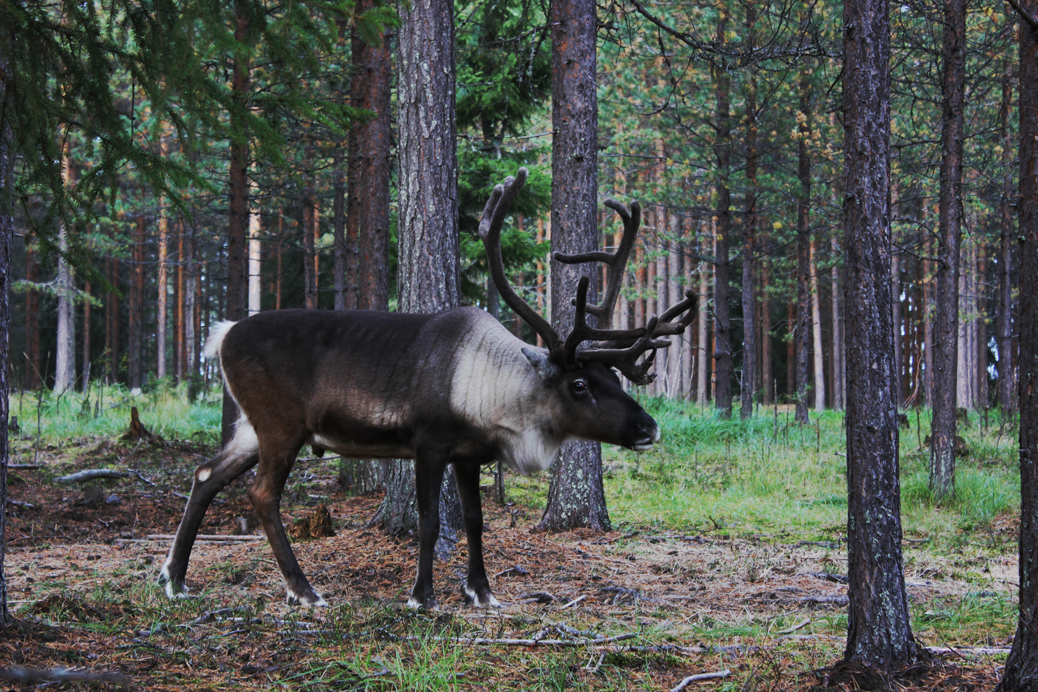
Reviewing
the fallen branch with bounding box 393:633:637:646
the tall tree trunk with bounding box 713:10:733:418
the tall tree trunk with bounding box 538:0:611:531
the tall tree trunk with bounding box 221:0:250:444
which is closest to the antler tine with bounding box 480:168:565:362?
the fallen branch with bounding box 393:633:637:646

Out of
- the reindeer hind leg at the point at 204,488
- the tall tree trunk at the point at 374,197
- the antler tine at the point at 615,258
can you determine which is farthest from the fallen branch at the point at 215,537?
the antler tine at the point at 615,258

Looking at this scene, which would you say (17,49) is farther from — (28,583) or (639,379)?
(639,379)

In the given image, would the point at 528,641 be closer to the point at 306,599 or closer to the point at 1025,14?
the point at 306,599

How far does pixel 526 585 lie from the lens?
19.5 ft

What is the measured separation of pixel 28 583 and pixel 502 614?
346 centimetres

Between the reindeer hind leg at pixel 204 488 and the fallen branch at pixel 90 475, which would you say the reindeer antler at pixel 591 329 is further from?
the fallen branch at pixel 90 475

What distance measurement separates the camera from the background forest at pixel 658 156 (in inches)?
235

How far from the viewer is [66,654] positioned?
3.83 m

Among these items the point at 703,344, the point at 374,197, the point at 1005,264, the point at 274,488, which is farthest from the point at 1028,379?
the point at 703,344

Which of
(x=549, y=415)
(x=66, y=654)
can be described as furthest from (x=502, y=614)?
(x=66, y=654)

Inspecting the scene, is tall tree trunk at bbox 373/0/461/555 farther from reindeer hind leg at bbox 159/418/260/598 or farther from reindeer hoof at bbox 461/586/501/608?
reindeer hind leg at bbox 159/418/260/598

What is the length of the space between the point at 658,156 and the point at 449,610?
14387 millimetres

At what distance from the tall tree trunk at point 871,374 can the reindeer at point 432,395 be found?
5.90 ft

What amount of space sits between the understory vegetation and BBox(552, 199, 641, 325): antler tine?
82.1 inches
